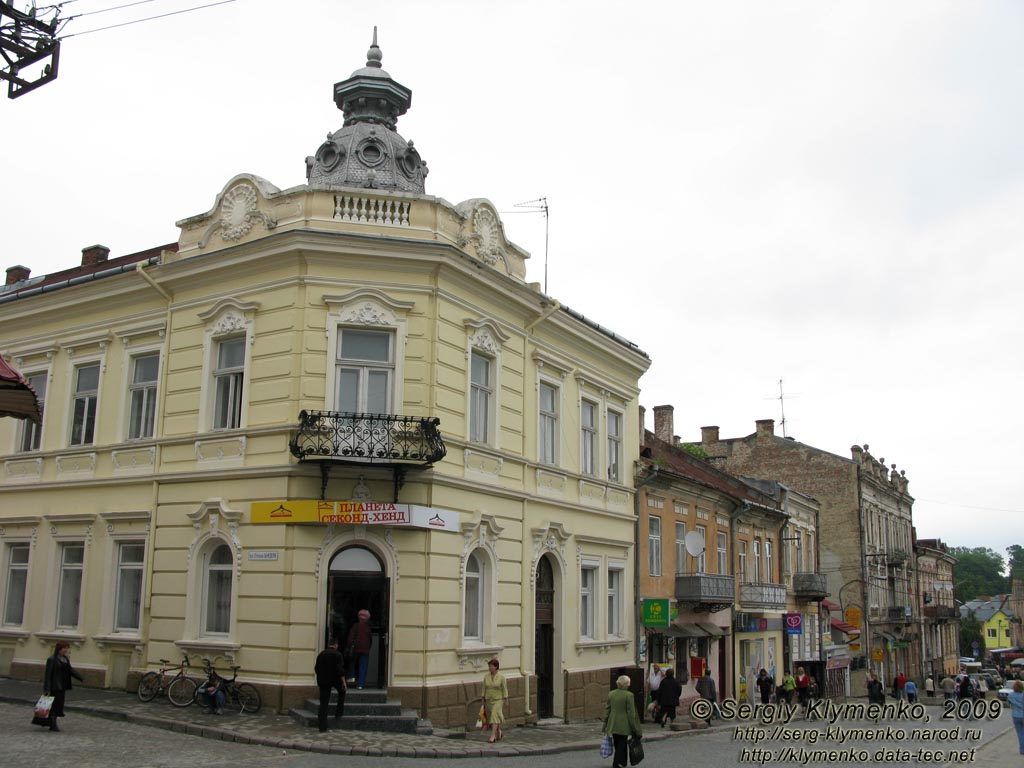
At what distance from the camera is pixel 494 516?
1980cm

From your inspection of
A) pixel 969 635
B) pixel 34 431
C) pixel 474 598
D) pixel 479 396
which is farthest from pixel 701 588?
pixel 969 635

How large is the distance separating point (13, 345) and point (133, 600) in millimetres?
7328

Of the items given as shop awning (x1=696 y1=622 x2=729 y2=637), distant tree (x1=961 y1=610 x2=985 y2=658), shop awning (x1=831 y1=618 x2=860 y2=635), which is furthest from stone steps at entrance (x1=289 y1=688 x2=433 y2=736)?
distant tree (x1=961 y1=610 x2=985 y2=658)

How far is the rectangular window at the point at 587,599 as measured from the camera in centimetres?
2356

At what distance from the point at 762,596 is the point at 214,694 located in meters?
22.6

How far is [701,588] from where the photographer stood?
28656mm

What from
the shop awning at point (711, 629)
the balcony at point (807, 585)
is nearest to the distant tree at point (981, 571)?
the balcony at point (807, 585)

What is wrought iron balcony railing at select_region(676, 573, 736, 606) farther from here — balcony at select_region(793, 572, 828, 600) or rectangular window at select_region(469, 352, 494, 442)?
balcony at select_region(793, 572, 828, 600)

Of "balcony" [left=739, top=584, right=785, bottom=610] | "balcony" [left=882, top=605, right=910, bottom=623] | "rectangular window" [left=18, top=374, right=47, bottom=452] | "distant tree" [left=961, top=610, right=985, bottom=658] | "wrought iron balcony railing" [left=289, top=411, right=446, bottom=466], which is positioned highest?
"rectangular window" [left=18, top=374, right=47, bottom=452]

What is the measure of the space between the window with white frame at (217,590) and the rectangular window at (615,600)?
33.5 feet

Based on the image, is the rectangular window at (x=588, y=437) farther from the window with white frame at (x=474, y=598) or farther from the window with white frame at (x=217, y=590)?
the window with white frame at (x=217, y=590)

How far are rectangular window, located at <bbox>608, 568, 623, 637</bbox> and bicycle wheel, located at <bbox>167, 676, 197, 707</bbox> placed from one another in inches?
429

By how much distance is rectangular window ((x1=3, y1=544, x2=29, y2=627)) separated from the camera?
2162 centimetres

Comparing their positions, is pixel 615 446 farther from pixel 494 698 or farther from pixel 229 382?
pixel 229 382
